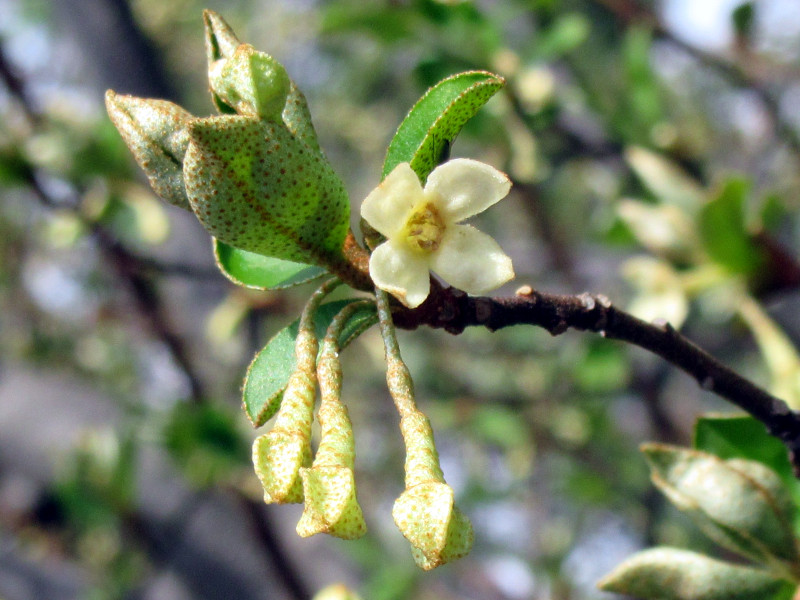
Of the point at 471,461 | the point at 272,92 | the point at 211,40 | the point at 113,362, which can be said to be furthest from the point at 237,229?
the point at 113,362

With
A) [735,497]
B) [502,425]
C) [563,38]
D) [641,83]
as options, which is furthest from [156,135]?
[502,425]

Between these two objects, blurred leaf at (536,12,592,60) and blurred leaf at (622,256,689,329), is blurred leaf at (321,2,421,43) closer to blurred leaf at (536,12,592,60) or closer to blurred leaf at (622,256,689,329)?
blurred leaf at (536,12,592,60)

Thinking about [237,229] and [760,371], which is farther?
[760,371]

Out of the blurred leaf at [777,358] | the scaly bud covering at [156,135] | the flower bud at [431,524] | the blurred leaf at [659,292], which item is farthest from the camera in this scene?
the blurred leaf at [659,292]

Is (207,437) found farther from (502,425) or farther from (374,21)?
(374,21)

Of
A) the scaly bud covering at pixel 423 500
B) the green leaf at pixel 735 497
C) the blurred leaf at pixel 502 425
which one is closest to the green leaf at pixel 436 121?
the scaly bud covering at pixel 423 500

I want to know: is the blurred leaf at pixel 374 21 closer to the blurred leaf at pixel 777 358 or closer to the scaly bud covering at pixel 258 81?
the blurred leaf at pixel 777 358

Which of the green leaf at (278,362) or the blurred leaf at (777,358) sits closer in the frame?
the green leaf at (278,362)

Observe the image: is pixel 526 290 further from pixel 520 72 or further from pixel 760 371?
pixel 760 371
